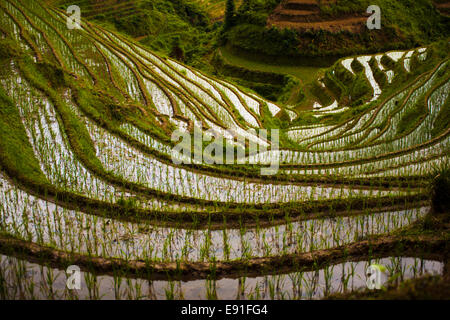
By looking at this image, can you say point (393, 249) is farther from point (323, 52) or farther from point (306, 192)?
A: point (323, 52)

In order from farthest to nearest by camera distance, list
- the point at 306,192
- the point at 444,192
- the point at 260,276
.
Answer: the point at 306,192 < the point at 444,192 < the point at 260,276

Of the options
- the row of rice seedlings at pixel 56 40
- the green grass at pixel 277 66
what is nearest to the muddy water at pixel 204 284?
the row of rice seedlings at pixel 56 40

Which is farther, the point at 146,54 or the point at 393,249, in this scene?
the point at 146,54

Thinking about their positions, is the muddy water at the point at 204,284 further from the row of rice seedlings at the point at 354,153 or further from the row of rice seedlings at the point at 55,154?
the row of rice seedlings at the point at 354,153

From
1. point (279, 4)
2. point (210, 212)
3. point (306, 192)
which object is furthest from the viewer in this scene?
point (279, 4)

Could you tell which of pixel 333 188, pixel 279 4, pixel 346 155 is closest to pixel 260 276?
pixel 333 188

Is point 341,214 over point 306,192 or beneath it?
beneath
